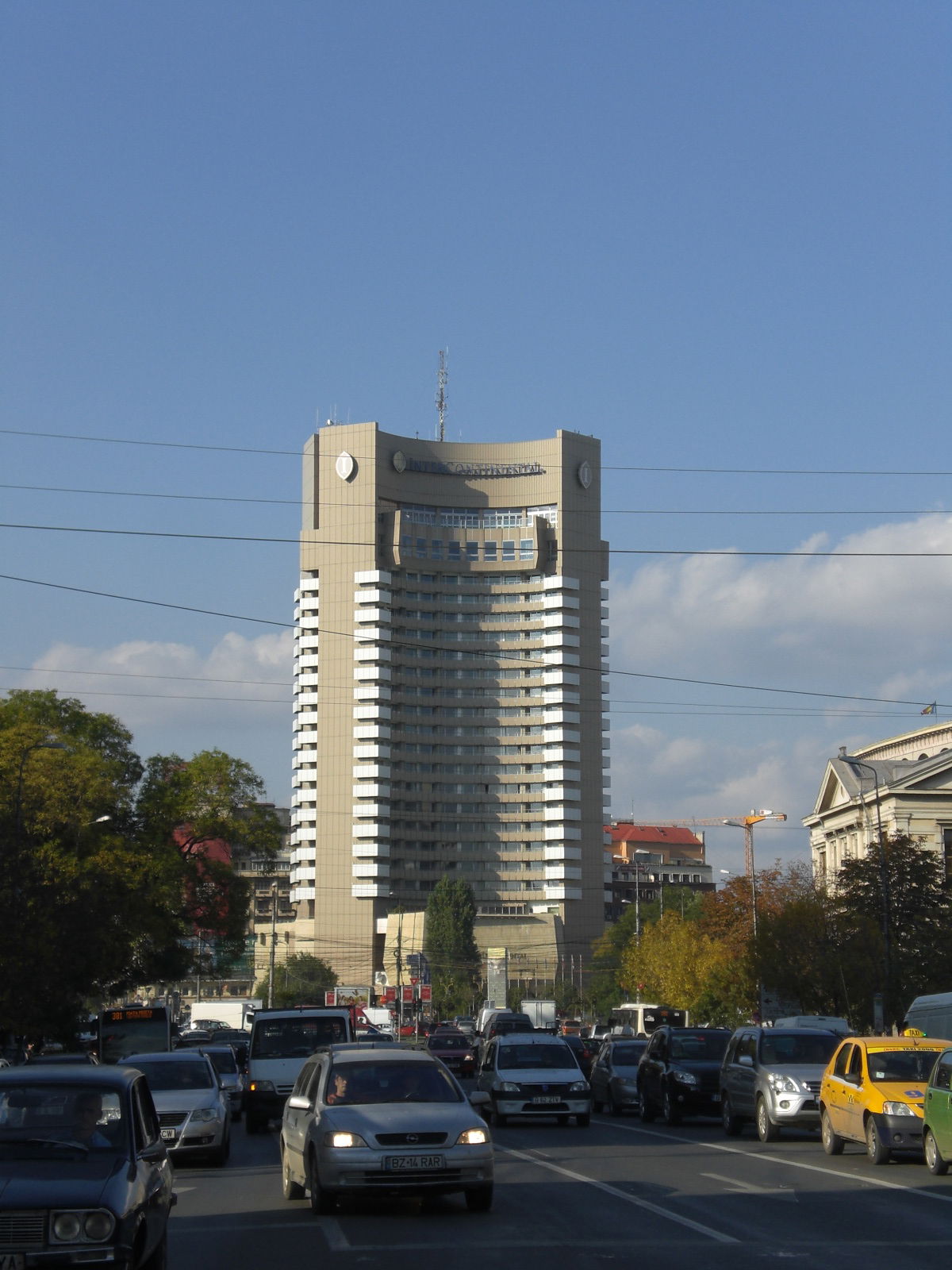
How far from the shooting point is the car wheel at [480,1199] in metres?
15.0

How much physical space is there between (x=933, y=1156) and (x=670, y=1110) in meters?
11.1

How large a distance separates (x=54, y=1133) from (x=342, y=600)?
488 ft

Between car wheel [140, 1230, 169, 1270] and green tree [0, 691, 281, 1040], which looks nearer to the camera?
car wheel [140, 1230, 169, 1270]

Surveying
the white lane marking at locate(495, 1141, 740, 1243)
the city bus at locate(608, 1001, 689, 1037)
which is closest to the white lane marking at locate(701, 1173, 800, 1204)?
the white lane marking at locate(495, 1141, 740, 1243)

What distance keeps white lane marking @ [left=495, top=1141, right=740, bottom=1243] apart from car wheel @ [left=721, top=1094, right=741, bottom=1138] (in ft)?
16.0

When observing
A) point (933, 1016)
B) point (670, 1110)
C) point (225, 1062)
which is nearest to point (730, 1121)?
point (670, 1110)

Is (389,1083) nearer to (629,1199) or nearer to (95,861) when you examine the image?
(629,1199)

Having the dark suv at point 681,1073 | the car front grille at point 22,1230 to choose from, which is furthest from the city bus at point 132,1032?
the car front grille at point 22,1230

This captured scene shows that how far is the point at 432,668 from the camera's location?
166 m

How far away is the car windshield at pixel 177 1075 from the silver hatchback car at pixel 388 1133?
7.16m

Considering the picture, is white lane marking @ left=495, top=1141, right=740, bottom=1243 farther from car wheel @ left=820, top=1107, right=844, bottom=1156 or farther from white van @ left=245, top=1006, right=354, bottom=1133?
white van @ left=245, top=1006, right=354, bottom=1133

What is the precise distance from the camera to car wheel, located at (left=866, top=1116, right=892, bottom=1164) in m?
20.6

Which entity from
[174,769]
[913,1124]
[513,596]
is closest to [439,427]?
[513,596]

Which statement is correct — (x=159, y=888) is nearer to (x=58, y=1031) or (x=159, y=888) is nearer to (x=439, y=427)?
(x=58, y=1031)
